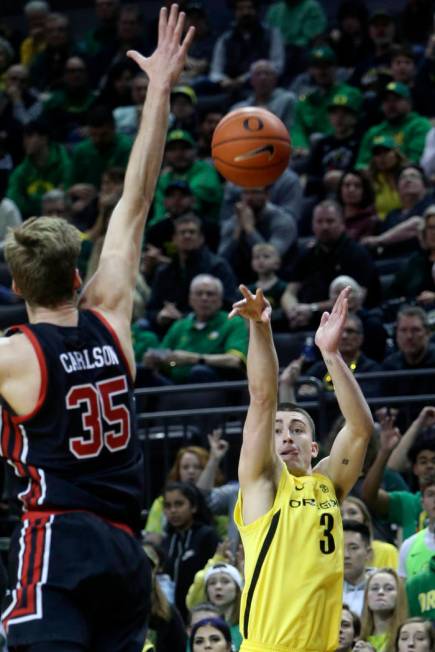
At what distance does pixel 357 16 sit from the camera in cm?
1727

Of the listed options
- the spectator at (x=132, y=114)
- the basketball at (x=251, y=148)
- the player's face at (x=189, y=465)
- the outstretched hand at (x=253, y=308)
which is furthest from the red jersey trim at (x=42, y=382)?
the spectator at (x=132, y=114)

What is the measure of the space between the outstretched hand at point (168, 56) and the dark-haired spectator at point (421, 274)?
7.14 metres

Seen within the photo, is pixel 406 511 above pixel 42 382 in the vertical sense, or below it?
below

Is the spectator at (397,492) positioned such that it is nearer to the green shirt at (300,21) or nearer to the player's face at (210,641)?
the player's face at (210,641)

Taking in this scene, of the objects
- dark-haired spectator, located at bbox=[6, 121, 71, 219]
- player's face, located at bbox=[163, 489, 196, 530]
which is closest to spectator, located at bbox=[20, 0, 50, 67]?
dark-haired spectator, located at bbox=[6, 121, 71, 219]

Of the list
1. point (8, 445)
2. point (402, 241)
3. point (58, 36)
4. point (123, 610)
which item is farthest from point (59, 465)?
point (58, 36)

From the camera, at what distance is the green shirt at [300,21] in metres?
18.4

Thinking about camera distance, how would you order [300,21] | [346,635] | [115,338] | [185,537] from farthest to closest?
[300,21] → [185,537] → [346,635] → [115,338]

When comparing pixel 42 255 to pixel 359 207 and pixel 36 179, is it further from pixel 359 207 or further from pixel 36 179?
pixel 36 179

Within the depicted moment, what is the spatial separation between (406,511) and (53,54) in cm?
1050

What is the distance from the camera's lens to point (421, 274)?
12945 millimetres

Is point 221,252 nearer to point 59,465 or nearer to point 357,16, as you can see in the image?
point 357,16

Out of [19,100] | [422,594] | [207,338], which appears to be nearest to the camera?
[422,594]

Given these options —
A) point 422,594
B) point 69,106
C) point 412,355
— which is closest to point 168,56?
point 422,594
